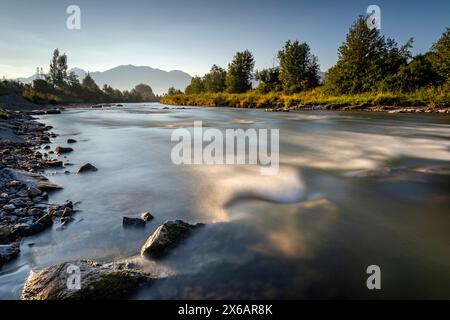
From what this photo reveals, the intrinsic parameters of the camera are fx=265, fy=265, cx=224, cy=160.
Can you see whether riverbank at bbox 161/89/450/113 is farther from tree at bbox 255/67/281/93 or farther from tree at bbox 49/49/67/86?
tree at bbox 49/49/67/86

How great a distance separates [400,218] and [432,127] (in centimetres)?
1336

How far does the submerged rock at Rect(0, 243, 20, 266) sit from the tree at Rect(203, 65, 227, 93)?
64.2 meters

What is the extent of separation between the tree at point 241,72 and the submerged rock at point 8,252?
5589 centimetres

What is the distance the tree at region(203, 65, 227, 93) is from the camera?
65.8 metres

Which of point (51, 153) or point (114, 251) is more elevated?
point (51, 153)

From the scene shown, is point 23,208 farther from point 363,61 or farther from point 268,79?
point 268,79

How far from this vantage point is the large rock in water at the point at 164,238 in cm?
332

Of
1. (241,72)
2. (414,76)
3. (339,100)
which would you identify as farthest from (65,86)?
(414,76)

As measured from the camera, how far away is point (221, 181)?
6.18m

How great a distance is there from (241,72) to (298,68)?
15680mm

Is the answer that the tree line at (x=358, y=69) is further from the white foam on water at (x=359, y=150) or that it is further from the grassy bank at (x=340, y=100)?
the white foam on water at (x=359, y=150)
